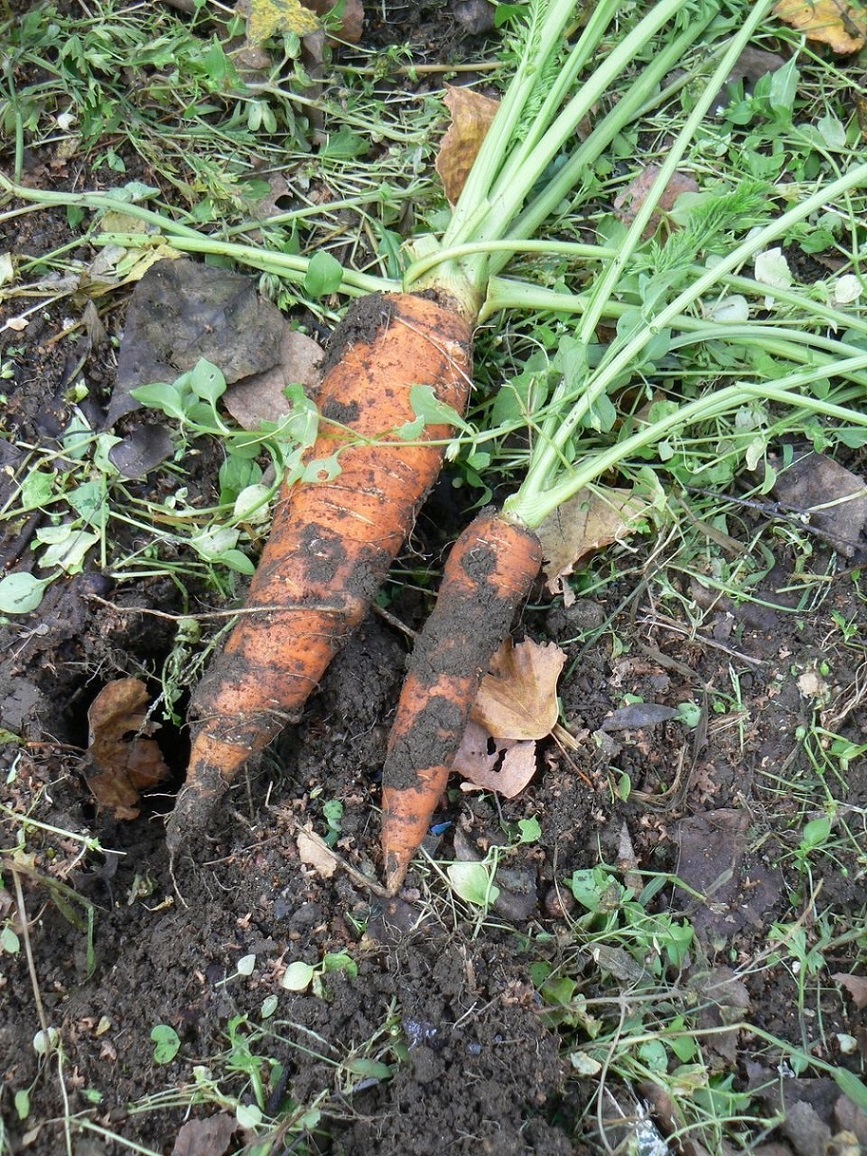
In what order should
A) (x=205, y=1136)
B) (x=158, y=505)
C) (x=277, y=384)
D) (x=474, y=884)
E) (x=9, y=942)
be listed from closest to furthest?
(x=205, y=1136)
(x=9, y=942)
(x=474, y=884)
(x=158, y=505)
(x=277, y=384)

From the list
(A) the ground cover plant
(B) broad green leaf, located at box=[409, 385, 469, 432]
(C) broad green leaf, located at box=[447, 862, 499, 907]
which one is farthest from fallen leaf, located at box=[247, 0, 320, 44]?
(C) broad green leaf, located at box=[447, 862, 499, 907]

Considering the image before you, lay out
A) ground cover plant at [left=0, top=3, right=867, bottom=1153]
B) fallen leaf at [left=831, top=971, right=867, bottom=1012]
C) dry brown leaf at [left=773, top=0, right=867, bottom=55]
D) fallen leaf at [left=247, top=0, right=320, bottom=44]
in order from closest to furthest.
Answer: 1. ground cover plant at [left=0, top=3, right=867, bottom=1153]
2. fallen leaf at [left=831, top=971, right=867, bottom=1012]
3. fallen leaf at [left=247, top=0, right=320, bottom=44]
4. dry brown leaf at [left=773, top=0, right=867, bottom=55]

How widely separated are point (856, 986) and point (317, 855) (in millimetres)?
1081

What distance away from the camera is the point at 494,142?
1.91 m

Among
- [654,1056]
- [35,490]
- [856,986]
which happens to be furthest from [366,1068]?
[35,490]

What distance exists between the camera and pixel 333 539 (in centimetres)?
182

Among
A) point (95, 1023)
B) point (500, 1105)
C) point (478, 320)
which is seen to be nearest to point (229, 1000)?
point (95, 1023)

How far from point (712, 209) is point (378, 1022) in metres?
1.67

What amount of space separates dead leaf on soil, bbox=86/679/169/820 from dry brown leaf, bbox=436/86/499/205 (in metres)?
1.40

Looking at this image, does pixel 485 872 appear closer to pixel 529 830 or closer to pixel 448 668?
pixel 529 830

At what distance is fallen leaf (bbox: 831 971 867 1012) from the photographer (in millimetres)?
1639

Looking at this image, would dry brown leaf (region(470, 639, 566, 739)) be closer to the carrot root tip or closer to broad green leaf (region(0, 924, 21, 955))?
the carrot root tip

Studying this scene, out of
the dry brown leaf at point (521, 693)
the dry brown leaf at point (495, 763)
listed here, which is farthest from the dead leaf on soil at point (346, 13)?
the dry brown leaf at point (495, 763)

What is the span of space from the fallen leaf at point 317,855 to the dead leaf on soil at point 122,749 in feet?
1.31
